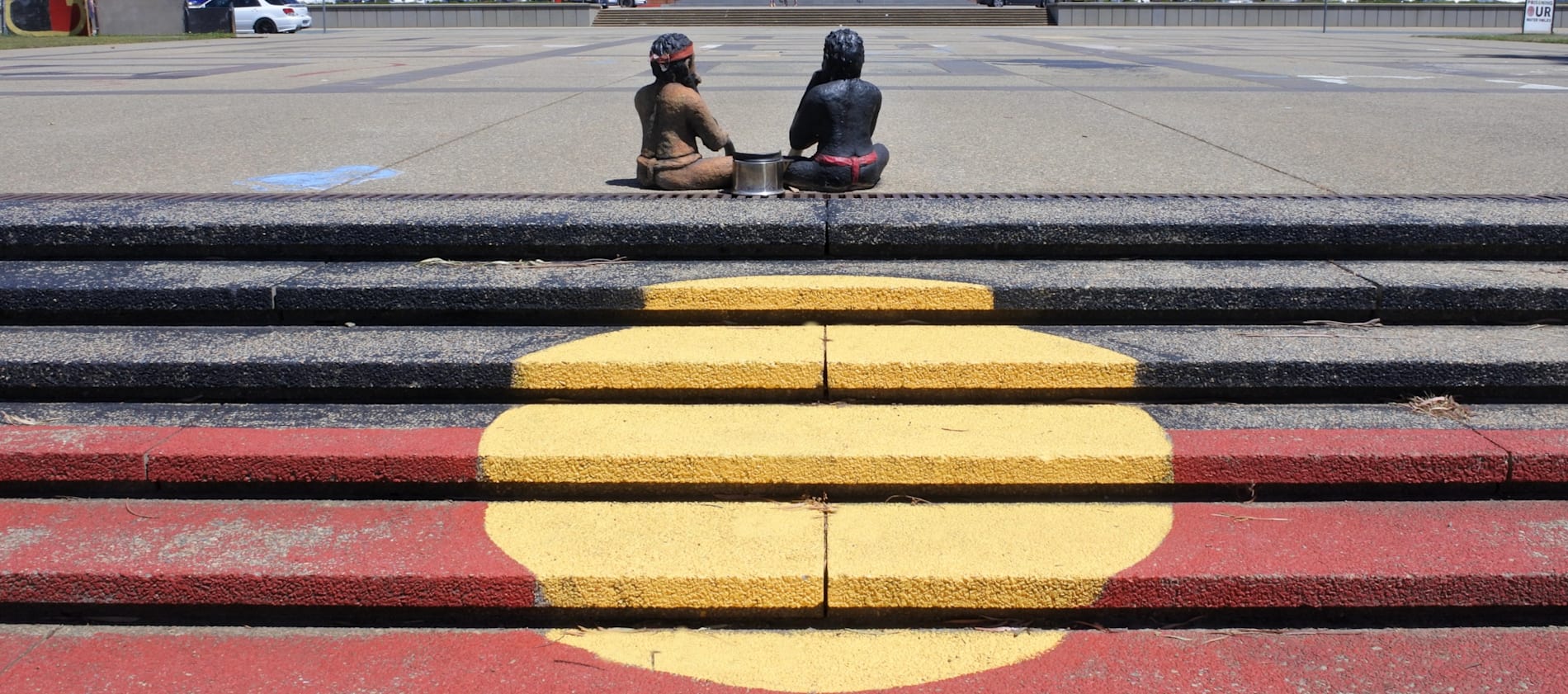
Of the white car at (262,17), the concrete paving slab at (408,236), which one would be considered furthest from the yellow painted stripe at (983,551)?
the white car at (262,17)

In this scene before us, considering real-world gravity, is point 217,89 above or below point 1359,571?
above

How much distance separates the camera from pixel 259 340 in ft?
13.6

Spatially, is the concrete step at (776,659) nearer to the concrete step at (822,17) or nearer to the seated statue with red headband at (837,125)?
the seated statue with red headband at (837,125)

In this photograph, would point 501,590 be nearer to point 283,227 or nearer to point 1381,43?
point 283,227

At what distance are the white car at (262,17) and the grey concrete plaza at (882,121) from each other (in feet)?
51.6

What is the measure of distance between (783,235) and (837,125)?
3.97ft

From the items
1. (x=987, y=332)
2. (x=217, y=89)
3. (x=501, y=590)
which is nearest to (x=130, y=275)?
(x=501, y=590)

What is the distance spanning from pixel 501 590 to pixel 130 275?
2.31m

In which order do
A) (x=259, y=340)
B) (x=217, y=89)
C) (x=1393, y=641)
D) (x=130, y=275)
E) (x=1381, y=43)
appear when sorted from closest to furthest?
1. (x=1393, y=641)
2. (x=259, y=340)
3. (x=130, y=275)
4. (x=217, y=89)
5. (x=1381, y=43)

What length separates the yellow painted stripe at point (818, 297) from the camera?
169 inches

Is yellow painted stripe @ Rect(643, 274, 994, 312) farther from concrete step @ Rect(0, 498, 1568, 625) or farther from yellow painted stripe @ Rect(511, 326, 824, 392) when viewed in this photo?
concrete step @ Rect(0, 498, 1568, 625)

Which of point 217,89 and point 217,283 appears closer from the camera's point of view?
point 217,283

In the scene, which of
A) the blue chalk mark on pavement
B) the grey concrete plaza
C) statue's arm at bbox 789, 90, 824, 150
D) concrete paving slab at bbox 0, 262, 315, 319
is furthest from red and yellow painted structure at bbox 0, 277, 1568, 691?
the blue chalk mark on pavement

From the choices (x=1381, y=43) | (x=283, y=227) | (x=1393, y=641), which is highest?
(x=1381, y=43)
